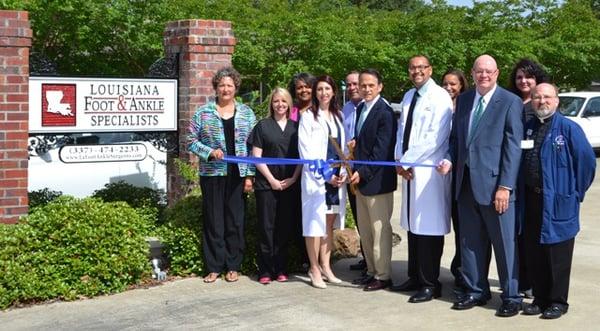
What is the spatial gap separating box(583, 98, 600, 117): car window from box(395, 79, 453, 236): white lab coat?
1325 cm

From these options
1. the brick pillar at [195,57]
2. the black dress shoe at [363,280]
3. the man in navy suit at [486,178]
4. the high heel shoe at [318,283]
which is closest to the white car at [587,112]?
the brick pillar at [195,57]

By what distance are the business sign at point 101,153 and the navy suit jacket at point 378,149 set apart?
2.66 m

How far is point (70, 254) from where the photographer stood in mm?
6383

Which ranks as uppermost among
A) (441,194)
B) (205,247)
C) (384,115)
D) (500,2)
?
(500,2)

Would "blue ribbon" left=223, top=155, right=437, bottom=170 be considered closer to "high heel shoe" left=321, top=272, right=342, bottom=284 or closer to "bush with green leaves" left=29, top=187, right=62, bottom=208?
"high heel shoe" left=321, top=272, right=342, bottom=284

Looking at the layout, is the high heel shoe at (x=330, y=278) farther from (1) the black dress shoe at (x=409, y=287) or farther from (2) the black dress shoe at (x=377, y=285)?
(1) the black dress shoe at (x=409, y=287)

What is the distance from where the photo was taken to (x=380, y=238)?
656 cm

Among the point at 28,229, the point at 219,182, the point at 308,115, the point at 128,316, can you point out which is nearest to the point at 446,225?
the point at 308,115

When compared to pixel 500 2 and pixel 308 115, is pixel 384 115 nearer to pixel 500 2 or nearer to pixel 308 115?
pixel 308 115

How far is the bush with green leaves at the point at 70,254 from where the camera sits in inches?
242

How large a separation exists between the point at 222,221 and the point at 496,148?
8.00 feet

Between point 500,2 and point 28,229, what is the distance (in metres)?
15.8

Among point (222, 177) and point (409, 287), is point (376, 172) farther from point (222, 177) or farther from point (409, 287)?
point (222, 177)

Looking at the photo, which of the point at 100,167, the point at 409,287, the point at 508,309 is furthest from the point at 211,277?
the point at 100,167
